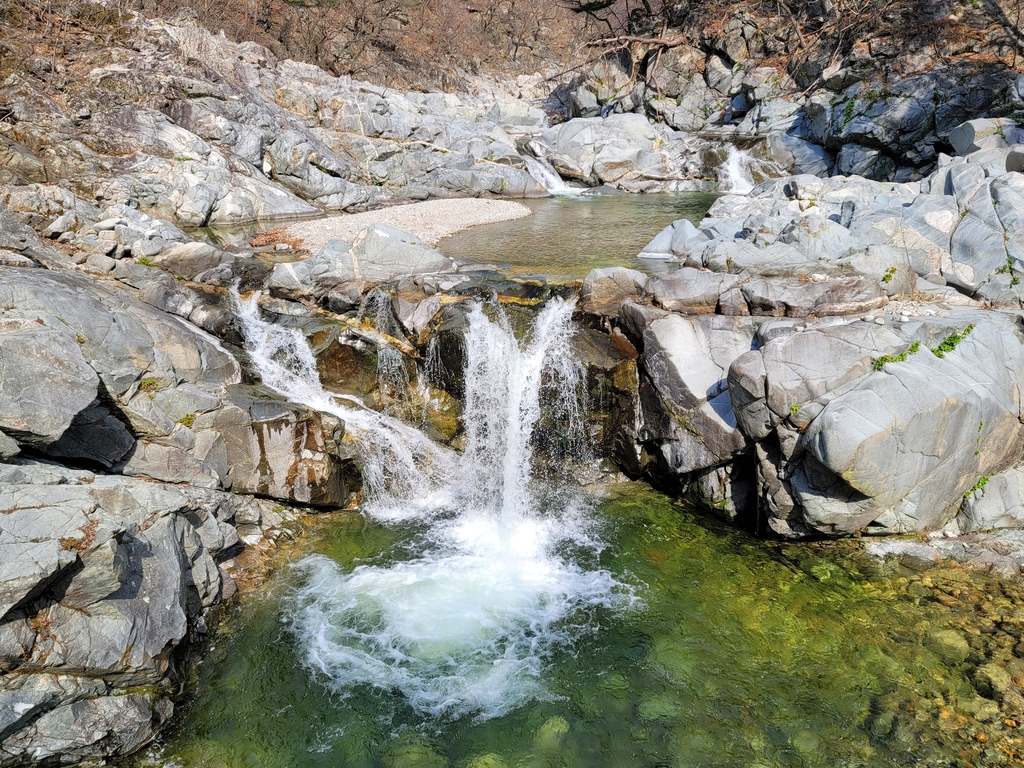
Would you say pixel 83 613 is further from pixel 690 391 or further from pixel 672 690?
pixel 690 391

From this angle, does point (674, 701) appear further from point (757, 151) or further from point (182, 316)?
point (757, 151)

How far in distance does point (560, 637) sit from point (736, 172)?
22594 millimetres

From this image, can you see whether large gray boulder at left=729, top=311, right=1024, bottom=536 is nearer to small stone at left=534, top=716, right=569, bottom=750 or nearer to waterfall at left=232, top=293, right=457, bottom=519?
small stone at left=534, top=716, right=569, bottom=750

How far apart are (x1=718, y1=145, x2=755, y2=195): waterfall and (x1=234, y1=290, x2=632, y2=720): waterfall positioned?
1662cm

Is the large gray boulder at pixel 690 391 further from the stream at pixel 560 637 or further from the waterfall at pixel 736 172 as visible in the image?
the waterfall at pixel 736 172

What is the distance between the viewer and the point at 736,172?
2473 centimetres

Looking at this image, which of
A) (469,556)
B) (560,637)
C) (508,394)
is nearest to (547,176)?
(508,394)

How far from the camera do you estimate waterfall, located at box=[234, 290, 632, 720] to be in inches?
258

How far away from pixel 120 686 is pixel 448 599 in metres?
3.35

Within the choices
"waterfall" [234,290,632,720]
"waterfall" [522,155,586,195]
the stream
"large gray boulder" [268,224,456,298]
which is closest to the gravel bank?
"large gray boulder" [268,224,456,298]

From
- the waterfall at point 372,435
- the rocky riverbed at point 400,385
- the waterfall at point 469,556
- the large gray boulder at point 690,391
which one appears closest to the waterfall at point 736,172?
the rocky riverbed at point 400,385

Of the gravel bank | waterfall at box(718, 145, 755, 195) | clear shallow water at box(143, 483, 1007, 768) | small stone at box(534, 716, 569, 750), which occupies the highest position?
waterfall at box(718, 145, 755, 195)

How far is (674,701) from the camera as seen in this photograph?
609 cm

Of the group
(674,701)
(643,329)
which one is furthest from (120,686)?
(643,329)
